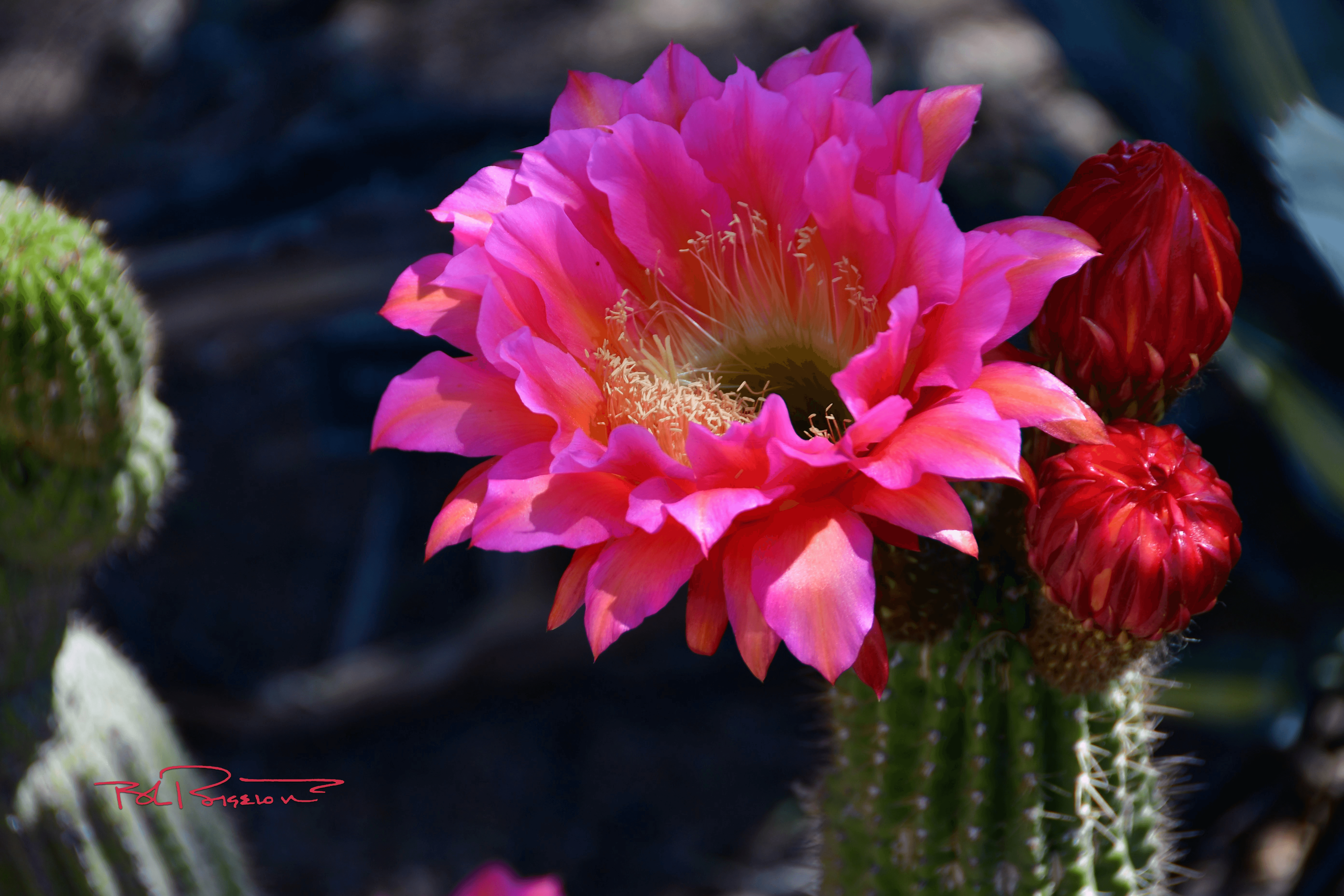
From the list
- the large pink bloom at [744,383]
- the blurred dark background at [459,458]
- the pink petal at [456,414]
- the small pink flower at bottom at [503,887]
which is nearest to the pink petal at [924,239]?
the large pink bloom at [744,383]

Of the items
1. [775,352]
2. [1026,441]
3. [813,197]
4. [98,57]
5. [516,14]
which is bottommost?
[1026,441]

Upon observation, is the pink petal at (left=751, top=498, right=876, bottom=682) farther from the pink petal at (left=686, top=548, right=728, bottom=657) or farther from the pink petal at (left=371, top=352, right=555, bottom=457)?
the pink petal at (left=371, top=352, right=555, bottom=457)

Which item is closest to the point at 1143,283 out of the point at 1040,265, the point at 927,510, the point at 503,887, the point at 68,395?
the point at 1040,265

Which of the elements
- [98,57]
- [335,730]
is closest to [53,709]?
[335,730]

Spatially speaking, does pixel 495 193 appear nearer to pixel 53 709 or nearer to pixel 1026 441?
pixel 1026 441

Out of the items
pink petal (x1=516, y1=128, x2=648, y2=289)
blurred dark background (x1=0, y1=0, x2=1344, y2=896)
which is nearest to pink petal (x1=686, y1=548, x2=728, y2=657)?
pink petal (x1=516, y1=128, x2=648, y2=289)
